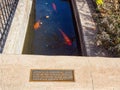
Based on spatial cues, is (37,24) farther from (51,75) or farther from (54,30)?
(51,75)

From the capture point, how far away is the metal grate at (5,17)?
5.86m

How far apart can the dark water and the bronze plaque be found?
91.6 inches

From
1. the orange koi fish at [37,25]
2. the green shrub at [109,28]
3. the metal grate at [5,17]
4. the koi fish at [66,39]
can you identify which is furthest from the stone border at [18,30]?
the green shrub at [109,28]

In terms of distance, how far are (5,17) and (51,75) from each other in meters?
3.16

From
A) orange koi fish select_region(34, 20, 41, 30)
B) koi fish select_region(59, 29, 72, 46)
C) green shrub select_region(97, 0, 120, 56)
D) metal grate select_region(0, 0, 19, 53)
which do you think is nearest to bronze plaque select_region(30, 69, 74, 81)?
metal grate select_region(0, 0, 19, 53)

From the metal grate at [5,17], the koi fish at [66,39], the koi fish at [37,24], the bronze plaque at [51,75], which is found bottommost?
the koi fish at [66,39]

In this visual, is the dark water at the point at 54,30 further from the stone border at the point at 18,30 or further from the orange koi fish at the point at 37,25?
the stone border at the point at 18,30

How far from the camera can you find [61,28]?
25.5ft

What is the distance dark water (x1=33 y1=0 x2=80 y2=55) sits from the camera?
Result: 682 cm

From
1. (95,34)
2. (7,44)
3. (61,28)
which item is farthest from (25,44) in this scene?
Answer: (95,34)

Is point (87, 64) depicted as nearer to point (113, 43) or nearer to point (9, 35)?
point (113, 43)

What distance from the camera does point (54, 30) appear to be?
25.0ft

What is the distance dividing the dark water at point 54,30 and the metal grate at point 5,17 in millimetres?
1045

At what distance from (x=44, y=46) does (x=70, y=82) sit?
289 centimetres
